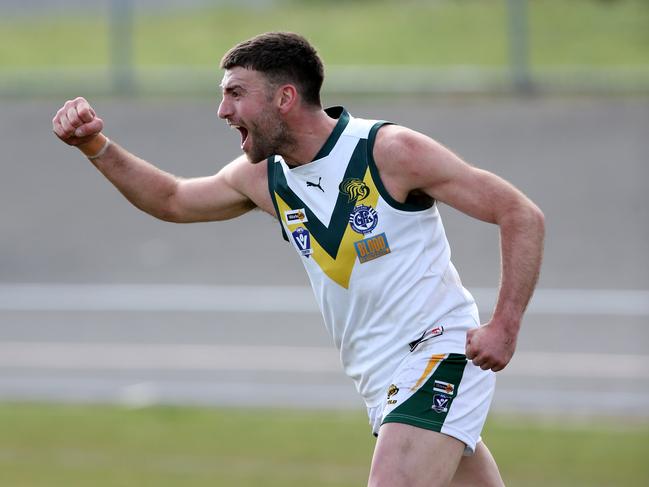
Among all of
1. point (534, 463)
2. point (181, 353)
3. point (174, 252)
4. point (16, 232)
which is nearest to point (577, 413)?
point (534, 463)

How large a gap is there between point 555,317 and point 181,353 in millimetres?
4028

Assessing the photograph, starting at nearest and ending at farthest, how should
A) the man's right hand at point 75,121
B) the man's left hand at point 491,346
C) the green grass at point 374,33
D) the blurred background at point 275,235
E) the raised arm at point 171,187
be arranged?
the man's left hand at point 491,346
the man's right hand at point 75,121
the raised arm at point 171,187
the blurred background at point 275,235
the green grass at point 374,33

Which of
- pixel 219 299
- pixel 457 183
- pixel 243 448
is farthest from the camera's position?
pixel 219 299

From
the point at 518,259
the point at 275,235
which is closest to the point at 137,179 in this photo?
the point at 518,259

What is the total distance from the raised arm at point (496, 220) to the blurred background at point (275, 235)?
482cm

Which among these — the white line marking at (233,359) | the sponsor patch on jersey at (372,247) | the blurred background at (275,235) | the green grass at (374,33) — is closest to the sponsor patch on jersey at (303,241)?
the sponsor patch on jersey at (372,247)

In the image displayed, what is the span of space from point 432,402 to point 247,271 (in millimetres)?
11505

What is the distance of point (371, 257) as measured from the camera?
5.14 m

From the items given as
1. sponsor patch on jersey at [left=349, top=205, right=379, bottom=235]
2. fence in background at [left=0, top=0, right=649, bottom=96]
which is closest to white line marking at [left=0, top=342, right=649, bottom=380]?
fence in background at [left=0, top=0, right=649, bottom=96]

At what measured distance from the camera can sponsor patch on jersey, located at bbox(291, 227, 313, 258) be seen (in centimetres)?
525

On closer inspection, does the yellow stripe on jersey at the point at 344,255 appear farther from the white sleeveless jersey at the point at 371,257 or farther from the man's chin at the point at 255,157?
the man's chin at the point at 255,157

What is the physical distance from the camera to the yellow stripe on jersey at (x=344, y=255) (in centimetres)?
511

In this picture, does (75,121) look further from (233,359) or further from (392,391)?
(233,359)

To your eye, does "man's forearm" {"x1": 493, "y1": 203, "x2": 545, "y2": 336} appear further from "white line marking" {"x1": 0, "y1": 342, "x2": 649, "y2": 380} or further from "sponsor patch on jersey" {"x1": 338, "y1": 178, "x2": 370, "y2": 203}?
"white line marking" {"x1": 0, "y1": 342, "x2": 649, "y2": 380}
